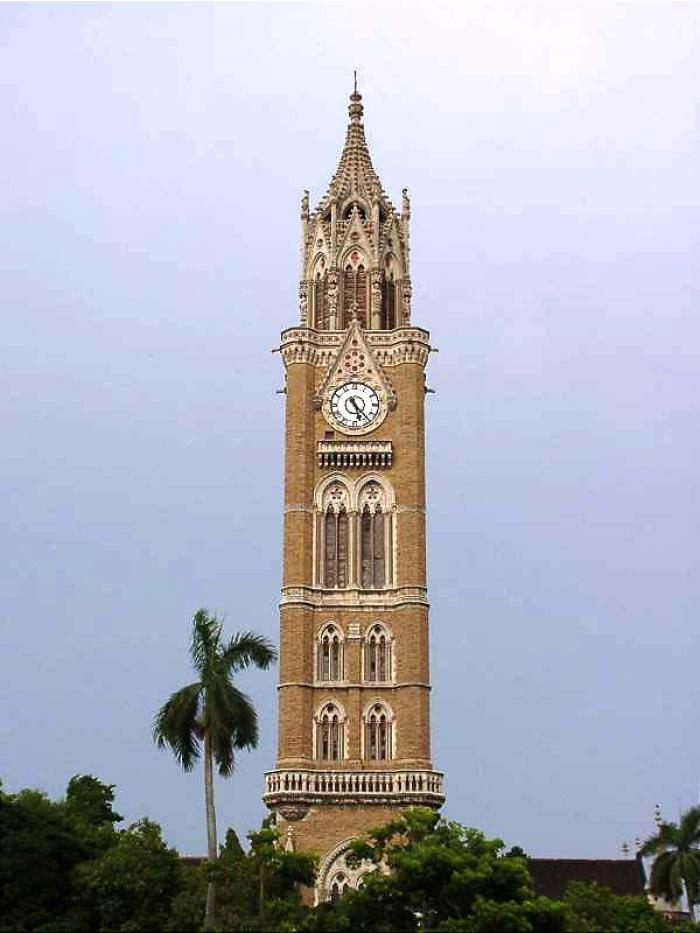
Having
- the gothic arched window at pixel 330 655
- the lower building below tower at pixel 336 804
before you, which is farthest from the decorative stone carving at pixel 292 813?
the gothic arched window at pixel 330 655

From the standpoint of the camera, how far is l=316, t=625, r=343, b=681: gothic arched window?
218 feet

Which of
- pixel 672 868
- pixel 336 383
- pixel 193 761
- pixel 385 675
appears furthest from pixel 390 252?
pixel 193 761

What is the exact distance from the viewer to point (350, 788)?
64062 millimetres

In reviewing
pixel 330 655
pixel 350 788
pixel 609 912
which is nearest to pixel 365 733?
pixel 350 788

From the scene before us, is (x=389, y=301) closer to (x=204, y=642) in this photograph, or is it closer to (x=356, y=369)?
(x=356, y=369)

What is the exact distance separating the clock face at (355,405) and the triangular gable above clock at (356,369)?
28cm

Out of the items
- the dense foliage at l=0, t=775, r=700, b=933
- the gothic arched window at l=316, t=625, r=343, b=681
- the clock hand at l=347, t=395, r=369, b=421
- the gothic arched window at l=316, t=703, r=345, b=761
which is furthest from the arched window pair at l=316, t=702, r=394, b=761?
the dense foliage at l=0, t=775, r=700, b=933

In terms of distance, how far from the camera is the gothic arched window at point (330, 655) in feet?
218

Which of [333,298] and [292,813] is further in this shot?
[333,298]

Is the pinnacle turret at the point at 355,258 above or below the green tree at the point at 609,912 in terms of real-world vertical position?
above

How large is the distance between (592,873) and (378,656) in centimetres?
1826

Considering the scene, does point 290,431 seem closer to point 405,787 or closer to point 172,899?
point 405,787

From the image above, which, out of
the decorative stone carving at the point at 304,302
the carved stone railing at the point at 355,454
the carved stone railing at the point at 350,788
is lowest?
the carved stone railing at the point at 350,788

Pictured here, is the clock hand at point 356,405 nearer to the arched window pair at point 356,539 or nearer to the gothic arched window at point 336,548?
the arched window pair at point 356,539
